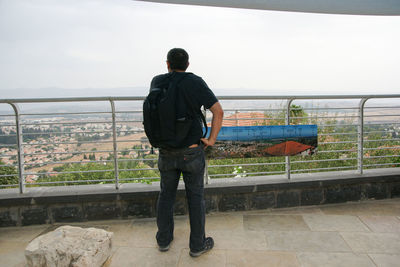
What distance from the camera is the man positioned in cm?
233

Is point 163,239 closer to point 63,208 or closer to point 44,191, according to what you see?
point 63,208

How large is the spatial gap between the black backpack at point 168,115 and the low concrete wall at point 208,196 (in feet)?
3.83

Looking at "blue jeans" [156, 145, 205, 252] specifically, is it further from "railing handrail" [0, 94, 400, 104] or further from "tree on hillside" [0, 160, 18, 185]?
"tree on hillside" [0, 160, 18, 185]

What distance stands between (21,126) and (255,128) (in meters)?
2.68

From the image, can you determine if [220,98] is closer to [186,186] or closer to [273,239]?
[186,186]

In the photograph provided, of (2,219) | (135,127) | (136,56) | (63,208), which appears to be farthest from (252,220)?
(136,56)

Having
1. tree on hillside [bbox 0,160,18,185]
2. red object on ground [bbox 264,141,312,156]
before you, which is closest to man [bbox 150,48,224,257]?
red object on ground [bbox 264,141,312,156]

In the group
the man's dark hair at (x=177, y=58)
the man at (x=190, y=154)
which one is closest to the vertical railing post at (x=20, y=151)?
the man at (x=190, y=154)

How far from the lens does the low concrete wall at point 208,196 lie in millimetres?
3238

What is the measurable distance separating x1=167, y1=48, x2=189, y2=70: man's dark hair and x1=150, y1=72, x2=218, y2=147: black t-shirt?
7 cm

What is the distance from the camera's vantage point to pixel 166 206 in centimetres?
259

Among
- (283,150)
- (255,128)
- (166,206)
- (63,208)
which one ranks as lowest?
(63,208)

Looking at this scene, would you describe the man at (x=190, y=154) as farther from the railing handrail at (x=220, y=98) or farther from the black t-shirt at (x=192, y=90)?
the railing handrail at (x=220, y=98)

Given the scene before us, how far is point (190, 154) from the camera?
2373mm
